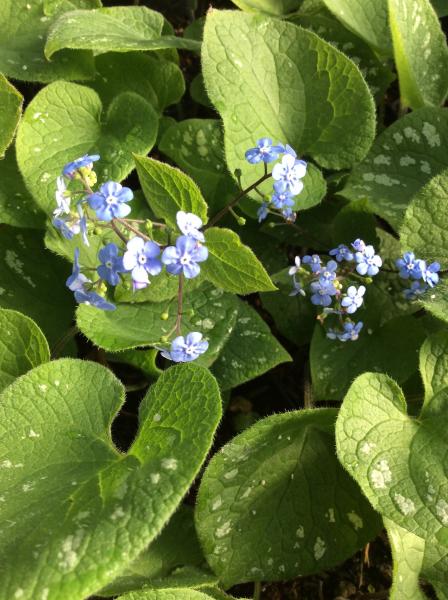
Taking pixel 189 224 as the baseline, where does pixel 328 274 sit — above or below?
below

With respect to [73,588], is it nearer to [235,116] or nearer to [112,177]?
[112,177]

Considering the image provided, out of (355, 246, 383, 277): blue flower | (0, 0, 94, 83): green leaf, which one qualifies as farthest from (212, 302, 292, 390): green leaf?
(0, 0, 94, 83): green leaf

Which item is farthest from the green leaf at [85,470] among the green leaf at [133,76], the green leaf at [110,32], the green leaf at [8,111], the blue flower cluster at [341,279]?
the green leaf at [133,76]

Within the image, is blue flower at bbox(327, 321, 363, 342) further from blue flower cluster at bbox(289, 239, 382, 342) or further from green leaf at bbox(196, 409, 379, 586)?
green leaf at bbox(196, 409, 379, 586)

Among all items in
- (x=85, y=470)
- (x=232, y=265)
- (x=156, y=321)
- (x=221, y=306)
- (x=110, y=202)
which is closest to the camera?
(x=110, y=202)

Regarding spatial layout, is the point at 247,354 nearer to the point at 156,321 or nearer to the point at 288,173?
the point at 156,321

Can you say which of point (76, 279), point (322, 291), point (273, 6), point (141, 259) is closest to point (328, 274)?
point (322, 291)

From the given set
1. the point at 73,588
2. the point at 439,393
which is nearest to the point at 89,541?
the point at 73,588
